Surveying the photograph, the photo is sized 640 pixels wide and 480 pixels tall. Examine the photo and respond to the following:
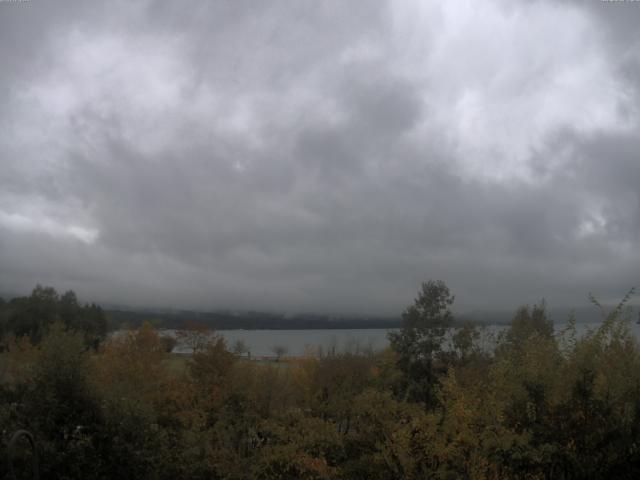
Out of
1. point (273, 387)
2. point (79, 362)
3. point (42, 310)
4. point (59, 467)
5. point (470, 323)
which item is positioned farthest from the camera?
point (42, 310)

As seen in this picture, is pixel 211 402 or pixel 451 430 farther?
pixel 211 402

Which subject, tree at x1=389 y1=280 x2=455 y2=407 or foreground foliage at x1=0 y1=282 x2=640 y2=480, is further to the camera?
tree at x1=389 y1=280 x2=455 y2=407

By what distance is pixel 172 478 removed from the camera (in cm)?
1942

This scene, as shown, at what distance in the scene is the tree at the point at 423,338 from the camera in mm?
44062

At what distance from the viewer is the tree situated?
44062 millimetres

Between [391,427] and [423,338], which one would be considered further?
[423,338]

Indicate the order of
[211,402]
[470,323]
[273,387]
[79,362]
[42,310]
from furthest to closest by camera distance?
[42,310] < [470,323] < [273,387] < [211,402] < [79,362]

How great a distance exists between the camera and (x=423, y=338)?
4603 cm

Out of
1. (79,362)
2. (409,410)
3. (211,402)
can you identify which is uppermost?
(79,362)

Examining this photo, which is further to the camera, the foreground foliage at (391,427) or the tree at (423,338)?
the tree at (423,338)

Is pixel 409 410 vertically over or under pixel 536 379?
under

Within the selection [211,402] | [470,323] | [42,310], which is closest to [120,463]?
[211,402]

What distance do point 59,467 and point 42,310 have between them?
83.2 m

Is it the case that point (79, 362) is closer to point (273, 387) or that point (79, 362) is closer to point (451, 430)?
point (451, 430)
